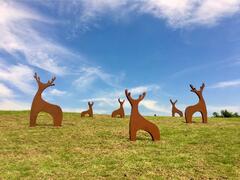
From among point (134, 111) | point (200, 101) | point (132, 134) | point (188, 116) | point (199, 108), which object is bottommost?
point (132, 134)

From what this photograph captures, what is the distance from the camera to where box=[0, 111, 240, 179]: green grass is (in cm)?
1392

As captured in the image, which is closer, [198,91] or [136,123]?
[136,123]

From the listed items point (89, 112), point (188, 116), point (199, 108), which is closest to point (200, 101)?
point (199, 108)

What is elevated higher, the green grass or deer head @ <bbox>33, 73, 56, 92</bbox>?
deer head @ <bbox>33, 73, 56, 92</bbox>

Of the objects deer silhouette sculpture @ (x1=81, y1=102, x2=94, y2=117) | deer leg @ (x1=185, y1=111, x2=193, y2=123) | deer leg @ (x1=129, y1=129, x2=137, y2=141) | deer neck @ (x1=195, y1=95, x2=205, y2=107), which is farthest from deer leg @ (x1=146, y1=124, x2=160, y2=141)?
deer silhouette sculpture @ (x1=81, y1=102, x2=94, y2=117)

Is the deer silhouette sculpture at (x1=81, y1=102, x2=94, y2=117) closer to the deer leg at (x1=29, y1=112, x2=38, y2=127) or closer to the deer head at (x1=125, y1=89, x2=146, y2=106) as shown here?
the deer leg at (x1=29, y1=112, x2=38, y2=127)

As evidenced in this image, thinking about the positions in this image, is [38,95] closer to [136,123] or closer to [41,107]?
[41,107]

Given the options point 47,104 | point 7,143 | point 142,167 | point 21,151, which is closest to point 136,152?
point 142,167

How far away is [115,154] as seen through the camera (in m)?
16.3

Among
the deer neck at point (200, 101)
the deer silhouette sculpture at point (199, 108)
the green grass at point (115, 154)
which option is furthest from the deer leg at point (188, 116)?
the green grass at point (115, 154)

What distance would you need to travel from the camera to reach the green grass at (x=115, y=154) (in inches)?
548

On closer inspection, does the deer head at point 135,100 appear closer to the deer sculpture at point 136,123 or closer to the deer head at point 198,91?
the deer sculpture at point 136,123

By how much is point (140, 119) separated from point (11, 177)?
7.98m

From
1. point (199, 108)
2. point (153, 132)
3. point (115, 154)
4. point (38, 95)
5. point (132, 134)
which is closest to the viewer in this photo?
point (115, 154)
